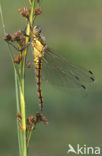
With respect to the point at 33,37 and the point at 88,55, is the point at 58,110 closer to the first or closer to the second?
the point at 88,55

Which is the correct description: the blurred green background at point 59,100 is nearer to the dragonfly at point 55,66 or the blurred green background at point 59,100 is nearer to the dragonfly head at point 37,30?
the dragonfly at point 55,66

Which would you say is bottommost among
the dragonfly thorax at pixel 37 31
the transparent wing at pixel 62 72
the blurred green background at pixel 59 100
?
the blurred green background at pixel 59 100

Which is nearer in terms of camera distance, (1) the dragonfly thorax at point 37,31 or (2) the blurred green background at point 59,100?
(1) the dragonfly thorax at point 37,31

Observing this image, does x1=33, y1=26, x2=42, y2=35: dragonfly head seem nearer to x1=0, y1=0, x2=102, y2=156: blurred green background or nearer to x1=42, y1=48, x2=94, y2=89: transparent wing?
x1=42, y1=48, x2=94, y2=89: transparent wing

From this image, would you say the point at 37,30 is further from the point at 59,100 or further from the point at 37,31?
the point at 59,100

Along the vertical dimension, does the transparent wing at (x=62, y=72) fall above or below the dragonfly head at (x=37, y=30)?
below

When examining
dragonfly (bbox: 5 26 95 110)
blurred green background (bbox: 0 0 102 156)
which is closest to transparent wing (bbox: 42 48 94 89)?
dragonfly (bbox: 5 26 95 110)

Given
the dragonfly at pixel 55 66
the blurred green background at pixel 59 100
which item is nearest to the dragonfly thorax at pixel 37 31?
the dragonfly at pixel 55 66
